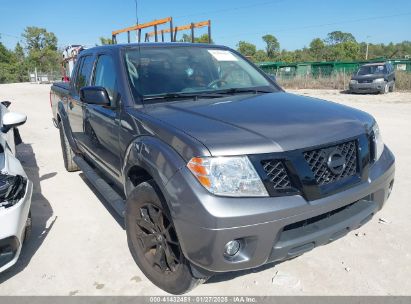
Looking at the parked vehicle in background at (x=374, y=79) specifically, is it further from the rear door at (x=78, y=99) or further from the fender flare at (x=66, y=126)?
the rear door at (x=78, y=99)

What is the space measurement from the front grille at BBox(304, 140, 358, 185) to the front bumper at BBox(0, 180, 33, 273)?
2.16 metres

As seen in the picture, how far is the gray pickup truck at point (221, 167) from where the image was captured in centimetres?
221

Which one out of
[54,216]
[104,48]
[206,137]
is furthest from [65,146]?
[206,137]

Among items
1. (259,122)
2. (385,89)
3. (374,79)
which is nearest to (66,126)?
(259,122)

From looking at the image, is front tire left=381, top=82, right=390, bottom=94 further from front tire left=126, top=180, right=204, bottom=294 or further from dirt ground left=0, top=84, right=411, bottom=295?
front tire left=126, top=180, right=204, bottom=294

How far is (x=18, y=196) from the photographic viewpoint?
297cm

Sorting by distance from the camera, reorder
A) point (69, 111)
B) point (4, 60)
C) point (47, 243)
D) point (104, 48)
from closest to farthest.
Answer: point (47, 243) < point (104, 48) < point (69, 111) < point (4, 60)

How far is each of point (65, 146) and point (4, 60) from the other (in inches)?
3273

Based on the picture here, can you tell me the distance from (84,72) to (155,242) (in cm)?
267

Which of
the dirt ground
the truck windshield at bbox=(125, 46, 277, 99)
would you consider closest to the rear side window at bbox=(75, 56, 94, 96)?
the truck windshield at bbox=(125, 46, 277, 99)

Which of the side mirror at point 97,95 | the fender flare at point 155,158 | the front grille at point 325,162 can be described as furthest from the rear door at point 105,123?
the front grille at point 325,162

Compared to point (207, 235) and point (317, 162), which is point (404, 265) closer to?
point (317, 162)

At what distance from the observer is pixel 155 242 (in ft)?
9.19

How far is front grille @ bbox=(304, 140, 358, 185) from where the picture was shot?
234 centimetres
